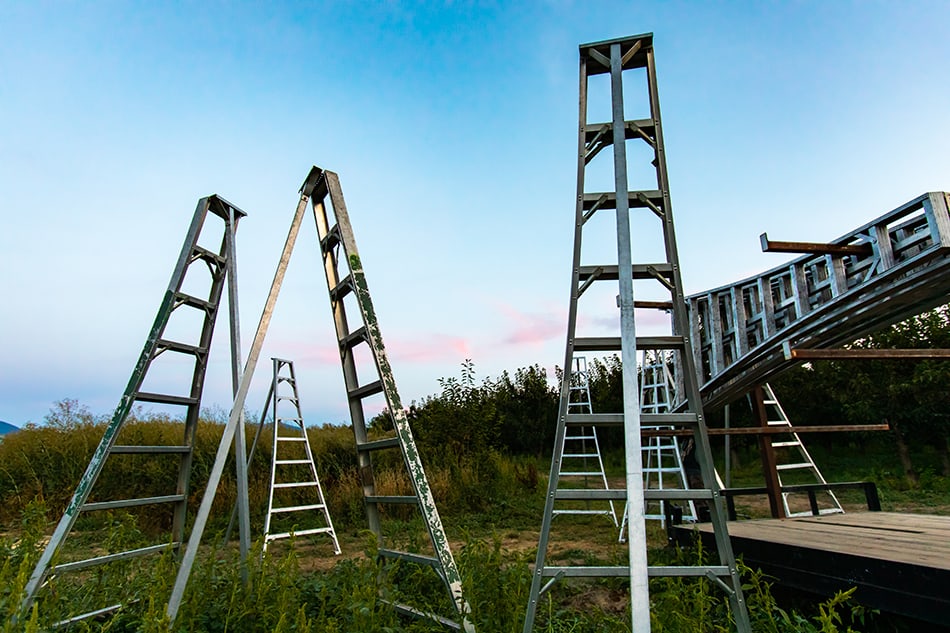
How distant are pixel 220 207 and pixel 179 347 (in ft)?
2.95

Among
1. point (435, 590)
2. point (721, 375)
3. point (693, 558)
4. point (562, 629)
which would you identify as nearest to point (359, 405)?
point (435, 590)

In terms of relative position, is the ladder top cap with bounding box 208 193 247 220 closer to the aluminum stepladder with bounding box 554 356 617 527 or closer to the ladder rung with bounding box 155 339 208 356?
the ladder rung with bounding box 155 339 208 356

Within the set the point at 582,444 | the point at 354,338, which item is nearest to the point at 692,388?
the point at 354,338

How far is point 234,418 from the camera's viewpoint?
254 centimetres

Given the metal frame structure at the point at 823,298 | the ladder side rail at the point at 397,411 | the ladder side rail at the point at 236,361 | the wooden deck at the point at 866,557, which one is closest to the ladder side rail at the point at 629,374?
the ladder side rail at the point at 397,411

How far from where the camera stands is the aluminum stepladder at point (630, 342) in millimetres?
1735

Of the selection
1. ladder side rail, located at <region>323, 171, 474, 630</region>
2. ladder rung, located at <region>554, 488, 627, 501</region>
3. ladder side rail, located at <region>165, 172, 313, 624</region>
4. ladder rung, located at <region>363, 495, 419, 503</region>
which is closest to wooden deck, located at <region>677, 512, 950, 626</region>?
ladder rung, located at <region>554, 488, 627, 501</region>

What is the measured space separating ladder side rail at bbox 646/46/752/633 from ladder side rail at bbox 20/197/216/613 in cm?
261

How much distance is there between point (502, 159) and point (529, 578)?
3677mm

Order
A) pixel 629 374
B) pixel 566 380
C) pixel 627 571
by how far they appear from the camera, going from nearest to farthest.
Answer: pixel 627 571 → pixel 629 374 → pixel 566 380

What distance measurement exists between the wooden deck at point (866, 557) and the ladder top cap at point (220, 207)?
385 cm

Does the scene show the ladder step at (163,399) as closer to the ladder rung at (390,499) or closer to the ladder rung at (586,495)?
the ladder rung at (390,499)

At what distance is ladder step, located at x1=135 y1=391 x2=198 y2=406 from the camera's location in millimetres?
2926

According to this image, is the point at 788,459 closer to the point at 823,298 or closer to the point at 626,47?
the point at 823,298
